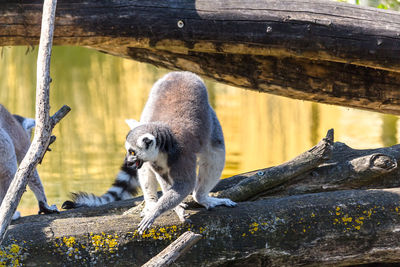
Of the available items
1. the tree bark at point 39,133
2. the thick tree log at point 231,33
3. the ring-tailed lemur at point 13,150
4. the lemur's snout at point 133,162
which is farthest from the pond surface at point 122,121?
the tree bark at point 39,133

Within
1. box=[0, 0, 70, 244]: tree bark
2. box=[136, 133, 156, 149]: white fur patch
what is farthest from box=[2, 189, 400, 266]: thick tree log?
box=[0, 0, 70, 244]: tree bark

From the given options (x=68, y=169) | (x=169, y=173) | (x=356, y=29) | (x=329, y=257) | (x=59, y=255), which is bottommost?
(x=68, y=169)

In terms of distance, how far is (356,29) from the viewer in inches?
Result: 157

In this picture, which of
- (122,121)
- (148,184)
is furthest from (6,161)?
(122,121)

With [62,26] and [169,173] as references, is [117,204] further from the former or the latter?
[62,26]

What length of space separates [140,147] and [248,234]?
858 millimetres

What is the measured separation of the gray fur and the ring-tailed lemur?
1.19m

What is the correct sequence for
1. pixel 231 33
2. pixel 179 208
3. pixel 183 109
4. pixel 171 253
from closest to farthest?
pixel 171 253 < pixel 179 208 < pixel 183 109 < pixel 231 33

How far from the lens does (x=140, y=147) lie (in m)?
3.29

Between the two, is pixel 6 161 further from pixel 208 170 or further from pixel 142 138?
pixel 208 170

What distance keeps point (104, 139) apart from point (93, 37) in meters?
7.58

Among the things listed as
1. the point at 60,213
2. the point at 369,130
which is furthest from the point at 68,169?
the point at 60,213

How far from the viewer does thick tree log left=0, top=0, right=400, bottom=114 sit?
3.81 meters

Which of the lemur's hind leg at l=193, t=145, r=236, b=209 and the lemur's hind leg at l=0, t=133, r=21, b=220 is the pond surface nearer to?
the lemur's hind leg at l=0, t=133, r=21, b=220
